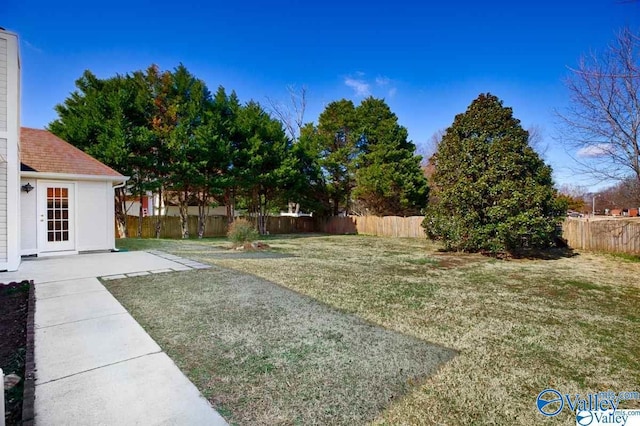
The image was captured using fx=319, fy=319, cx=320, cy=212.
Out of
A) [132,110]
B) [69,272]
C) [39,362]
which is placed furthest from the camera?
[132,110]

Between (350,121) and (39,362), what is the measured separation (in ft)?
67.8

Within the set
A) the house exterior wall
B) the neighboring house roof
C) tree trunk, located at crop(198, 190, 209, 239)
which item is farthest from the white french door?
tree trunk, located at crop(198, 190, 209, 239)

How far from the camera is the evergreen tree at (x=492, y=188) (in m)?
9.25

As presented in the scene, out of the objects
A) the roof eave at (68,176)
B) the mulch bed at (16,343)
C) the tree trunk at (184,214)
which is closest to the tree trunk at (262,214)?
the tree trunk at (184,214)

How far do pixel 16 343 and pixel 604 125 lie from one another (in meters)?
13.2

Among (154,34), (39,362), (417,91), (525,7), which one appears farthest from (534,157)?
(154,34)

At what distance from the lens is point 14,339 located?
3043 millimetres

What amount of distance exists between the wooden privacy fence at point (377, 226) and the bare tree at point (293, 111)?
753 cm

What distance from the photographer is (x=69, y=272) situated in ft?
19.6

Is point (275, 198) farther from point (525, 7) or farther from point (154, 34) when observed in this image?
point (525, 7)

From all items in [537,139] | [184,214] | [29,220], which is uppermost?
[537,139]

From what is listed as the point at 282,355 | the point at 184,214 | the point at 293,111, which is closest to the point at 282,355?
the point at 282,355

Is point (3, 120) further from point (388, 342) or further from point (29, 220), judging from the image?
point (388, 342)

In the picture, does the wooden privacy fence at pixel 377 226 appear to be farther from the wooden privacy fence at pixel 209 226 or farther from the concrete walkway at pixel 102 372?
the concrete walkway at pixel 102 372
